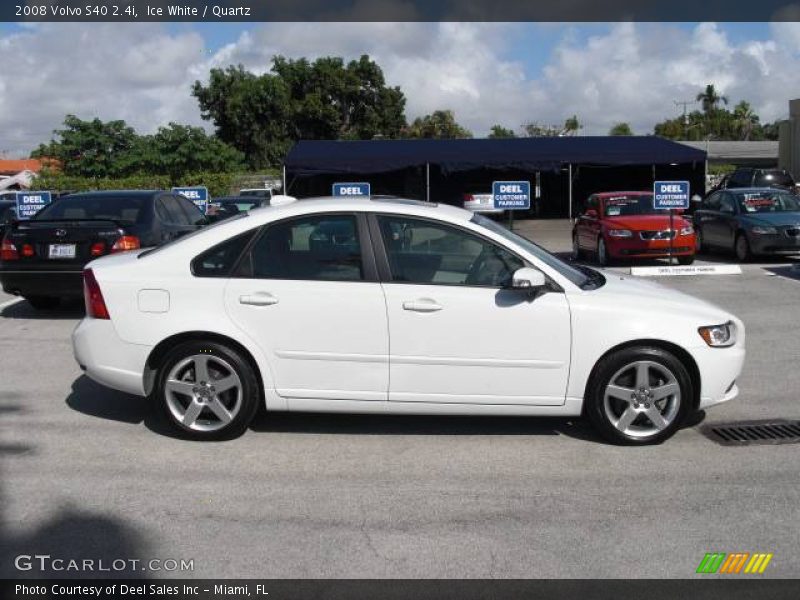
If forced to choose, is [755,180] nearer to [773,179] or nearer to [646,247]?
[773,179]

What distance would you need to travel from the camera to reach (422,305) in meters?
5.62

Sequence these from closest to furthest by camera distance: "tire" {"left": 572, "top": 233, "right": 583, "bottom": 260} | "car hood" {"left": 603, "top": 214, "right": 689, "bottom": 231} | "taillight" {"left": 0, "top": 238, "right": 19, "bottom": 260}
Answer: "taillight" {"left": 0, "top": 238, "right": 19, "bottom": 260}
"car hood" {"left": 603, "top": 214, "right": 689, "bottom": 231}
"tire" {"left": 572, "top": 233, "right": 583, "bottom": 260}

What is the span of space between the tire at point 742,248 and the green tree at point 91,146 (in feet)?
114

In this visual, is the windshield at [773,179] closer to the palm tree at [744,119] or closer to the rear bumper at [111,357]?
the rear bumper at [111,357]

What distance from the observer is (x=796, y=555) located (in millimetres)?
4203

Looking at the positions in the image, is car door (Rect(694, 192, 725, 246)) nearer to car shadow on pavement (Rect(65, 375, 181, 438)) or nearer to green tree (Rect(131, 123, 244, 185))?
car shadow on pavement (Rect(65, 375, 181, 438))

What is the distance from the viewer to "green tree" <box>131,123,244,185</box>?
143 ft

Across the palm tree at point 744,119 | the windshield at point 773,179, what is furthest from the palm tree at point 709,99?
the windshield at point 773,179

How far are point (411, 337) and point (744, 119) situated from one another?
93314mm

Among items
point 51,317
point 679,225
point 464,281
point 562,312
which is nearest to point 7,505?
point 464,281

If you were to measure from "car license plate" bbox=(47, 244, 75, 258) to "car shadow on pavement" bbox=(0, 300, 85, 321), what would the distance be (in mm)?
943

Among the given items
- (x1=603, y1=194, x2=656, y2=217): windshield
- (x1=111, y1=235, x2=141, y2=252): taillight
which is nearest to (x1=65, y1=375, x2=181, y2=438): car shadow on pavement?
(x1=111, y1=235, x2=141, y2=252): taillight

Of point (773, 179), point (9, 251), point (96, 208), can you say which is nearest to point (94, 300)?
point (9, 251)

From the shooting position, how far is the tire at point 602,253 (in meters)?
16.9
